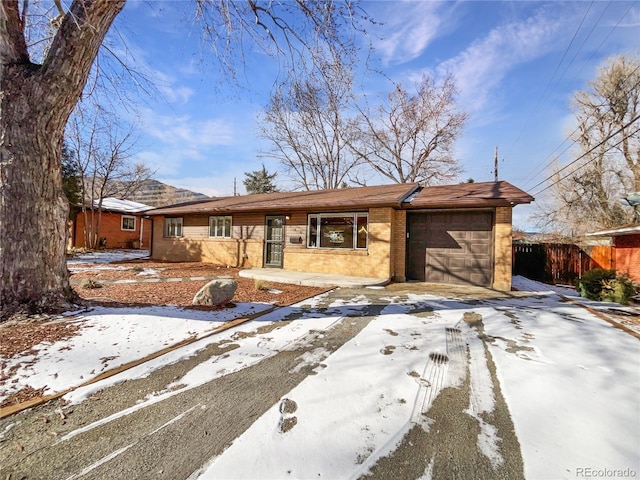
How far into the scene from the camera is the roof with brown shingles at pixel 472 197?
729cm

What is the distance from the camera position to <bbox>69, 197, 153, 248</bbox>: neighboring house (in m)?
18.9

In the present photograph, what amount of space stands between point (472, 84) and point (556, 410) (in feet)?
34.8

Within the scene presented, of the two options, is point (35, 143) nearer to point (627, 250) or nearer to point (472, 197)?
point (472, 197)

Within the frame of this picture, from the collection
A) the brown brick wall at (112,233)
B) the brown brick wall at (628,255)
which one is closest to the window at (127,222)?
the brown brick wall at (112,233)

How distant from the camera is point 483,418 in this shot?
2066mm

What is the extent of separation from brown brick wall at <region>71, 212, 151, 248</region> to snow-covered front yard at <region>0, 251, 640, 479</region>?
1810 cm

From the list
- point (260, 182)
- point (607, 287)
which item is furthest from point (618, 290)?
point (260, 182)

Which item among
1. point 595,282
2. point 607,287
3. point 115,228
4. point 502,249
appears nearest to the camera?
point 607,287

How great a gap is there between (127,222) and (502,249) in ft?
79.3

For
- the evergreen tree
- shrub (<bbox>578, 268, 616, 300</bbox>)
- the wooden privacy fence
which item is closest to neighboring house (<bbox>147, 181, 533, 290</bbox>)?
shrub (<bbox>578, 268, 616, 300</bbox>)

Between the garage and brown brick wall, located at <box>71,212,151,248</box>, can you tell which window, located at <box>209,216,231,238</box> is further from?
brown brick wall, located at <box>71,212,151,248</box>

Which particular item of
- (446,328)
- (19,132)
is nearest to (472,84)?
(446,328)

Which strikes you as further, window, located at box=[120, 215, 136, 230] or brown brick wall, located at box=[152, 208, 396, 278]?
window, located at box=[120, 215, 136, 230]

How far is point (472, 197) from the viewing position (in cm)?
785
